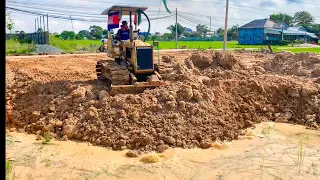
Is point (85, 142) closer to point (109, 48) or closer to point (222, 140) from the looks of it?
point (222, 140)

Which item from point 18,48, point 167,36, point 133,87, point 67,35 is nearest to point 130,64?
point 133,87

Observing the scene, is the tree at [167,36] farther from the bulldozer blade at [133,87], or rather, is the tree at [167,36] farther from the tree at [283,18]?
the bulldozer blade at [133,87]

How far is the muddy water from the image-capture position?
5.37 metres

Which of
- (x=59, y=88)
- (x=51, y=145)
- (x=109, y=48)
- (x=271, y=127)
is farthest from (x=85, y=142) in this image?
(x=271, y=127)

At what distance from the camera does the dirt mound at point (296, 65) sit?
36.1 ft

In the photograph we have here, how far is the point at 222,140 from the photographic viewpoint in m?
6.99

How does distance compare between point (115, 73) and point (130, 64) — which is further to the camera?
point (130, 64)

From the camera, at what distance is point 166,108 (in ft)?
24.0

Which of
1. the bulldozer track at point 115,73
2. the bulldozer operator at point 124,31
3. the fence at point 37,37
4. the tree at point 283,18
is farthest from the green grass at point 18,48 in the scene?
the tree at point 283,18

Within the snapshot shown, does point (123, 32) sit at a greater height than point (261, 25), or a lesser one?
lesser

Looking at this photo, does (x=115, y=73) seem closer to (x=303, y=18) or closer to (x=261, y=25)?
(x=261, y=25)

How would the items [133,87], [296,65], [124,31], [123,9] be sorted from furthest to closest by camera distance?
[296,65] < [124,31] < [123,9] < [133,87]

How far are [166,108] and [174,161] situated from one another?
167cm

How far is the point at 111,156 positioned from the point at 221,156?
2034 millimetres
